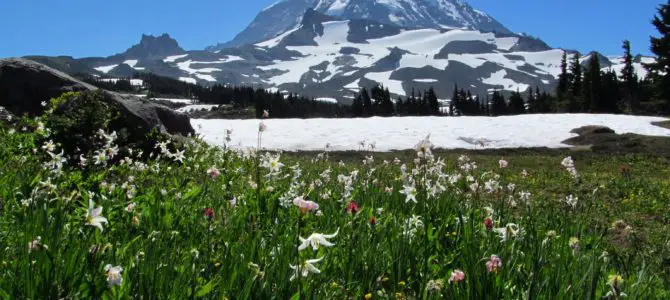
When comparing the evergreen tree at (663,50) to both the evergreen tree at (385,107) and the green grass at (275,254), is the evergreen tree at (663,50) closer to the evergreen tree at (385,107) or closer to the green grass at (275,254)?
the evergreen tree at (385,107)

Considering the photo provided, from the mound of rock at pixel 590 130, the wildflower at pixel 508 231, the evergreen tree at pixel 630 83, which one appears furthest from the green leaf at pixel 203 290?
the evergreen tree at pixel 630 83

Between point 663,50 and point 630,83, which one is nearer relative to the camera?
point 663,50

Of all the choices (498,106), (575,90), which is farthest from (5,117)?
(498,106)

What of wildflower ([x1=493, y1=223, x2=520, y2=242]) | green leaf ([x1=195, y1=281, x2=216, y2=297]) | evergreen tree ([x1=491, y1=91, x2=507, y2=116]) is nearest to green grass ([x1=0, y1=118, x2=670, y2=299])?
green leaf ([x1=195, y1=281, x2=216, y2=297])

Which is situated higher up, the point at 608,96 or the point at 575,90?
the point at 575,90

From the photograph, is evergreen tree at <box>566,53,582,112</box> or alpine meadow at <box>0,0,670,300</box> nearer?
alpine meadow at <box>0,0,670,300</box>

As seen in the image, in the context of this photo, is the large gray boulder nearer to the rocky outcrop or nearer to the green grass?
the rocky outcrop

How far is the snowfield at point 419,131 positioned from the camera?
25.7 metres

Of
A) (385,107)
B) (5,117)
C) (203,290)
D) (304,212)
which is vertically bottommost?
(203,290)

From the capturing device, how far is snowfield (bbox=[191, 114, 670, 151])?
25656 millimetres

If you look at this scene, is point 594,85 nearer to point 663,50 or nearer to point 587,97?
point 587,97

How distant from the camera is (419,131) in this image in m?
29.7

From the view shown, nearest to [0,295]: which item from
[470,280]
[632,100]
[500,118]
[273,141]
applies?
[470,280]

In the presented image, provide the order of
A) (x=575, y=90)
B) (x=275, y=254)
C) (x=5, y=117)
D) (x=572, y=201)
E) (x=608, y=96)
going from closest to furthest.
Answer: (x=275, y=254) < (x=572, y=201) < (x=5, y=117) < (x=608, y=96) < (x=575, y=90)
